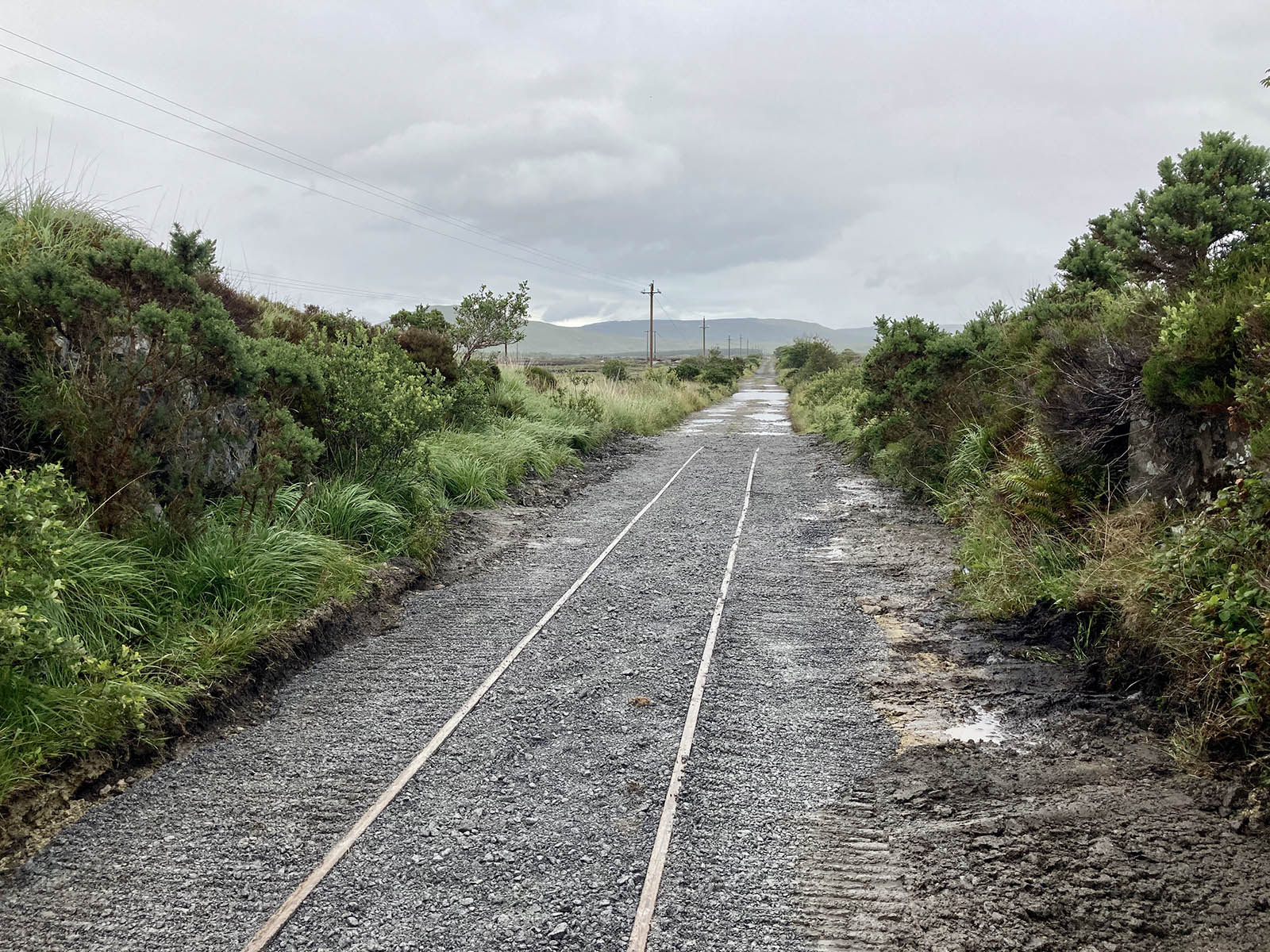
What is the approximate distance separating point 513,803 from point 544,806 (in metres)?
0.17

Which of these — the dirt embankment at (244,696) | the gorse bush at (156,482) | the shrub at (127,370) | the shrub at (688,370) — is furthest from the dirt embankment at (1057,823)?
the shrub at (688,370)

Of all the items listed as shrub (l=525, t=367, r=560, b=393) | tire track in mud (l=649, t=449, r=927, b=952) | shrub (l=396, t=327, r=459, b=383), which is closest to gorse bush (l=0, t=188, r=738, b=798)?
tire track in mud (l=649, t=449, r=927, b=952)

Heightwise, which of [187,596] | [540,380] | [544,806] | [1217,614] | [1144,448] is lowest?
[544,806]

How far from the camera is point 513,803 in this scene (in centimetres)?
443

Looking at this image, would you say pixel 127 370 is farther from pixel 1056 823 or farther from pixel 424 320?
pixel 424 320

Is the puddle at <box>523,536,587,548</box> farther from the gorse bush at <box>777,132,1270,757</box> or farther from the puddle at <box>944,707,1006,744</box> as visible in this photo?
the puddle at <box>944,707,1006,744</box>

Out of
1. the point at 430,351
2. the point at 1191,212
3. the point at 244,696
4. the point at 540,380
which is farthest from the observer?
the point at 540,380

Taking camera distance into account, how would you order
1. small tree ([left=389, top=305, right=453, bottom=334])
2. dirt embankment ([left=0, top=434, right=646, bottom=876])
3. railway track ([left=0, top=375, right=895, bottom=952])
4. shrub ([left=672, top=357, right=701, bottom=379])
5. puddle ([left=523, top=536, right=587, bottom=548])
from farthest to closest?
shrub ([left=672, top=357, right=701, bottom=379])
small tree ([left=389, top=305, right=453, bottom=334])
puddle ([left=523, top=536, right=587, bottom=548])
dirt embankment ([left=0, top=434, right=646, bottom=876])
railway track ([left=0, top=375, right=895, bottom=952])

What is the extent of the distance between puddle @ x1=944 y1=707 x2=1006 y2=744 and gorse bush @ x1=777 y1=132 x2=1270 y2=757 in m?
0.98

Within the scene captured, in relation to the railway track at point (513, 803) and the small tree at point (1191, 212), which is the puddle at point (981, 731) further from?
the small tree at point (1191, 212)

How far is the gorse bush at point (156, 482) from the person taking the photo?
187 inches

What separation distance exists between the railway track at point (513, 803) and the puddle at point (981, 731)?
55cm

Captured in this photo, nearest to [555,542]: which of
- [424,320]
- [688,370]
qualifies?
[424,320]

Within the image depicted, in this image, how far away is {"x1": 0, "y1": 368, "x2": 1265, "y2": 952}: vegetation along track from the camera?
11.5ft
